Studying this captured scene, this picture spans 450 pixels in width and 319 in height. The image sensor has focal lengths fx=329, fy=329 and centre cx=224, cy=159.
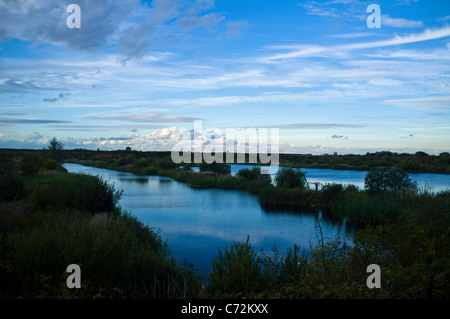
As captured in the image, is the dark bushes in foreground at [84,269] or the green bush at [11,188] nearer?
the dark bushes in foreground at [84,269]

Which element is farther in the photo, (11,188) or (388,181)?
(388,181)

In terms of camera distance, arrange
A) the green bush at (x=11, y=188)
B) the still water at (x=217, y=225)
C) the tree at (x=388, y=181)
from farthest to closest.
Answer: the tree at (x=388, y=181) → the green bush at (x=11, y=188) → the still water at (x=217, y=225)

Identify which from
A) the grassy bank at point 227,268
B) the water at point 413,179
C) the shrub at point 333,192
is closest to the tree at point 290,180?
the shrub at point 333,192

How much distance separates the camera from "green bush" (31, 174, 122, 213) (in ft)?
40.7

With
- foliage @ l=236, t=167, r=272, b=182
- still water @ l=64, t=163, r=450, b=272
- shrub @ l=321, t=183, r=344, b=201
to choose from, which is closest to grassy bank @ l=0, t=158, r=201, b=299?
still water @ l=64, t=163, r=450, b=272

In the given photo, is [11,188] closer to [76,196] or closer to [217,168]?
[76,196]

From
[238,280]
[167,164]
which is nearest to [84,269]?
[238,280]

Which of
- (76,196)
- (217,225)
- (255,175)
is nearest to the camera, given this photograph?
(76,196)

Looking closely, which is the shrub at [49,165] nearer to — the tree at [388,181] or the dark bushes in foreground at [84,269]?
the dark bushes in foreground at [84,269]

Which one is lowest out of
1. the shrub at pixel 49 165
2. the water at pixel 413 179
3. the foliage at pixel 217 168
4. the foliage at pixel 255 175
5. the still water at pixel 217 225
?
the still water at pixel 217 225

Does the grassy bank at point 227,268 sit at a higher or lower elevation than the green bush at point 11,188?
lower

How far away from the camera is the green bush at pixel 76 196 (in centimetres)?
1241

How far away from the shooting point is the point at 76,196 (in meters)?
12.7
